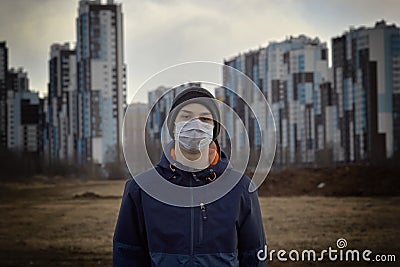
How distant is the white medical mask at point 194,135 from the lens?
1443mm

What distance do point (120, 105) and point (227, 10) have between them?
3.35 feet

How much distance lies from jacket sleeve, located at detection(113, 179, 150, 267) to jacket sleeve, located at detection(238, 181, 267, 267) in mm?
225

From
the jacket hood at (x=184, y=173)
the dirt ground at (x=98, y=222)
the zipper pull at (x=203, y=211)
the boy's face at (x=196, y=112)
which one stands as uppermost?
the boy's face at (x=196, y=112)

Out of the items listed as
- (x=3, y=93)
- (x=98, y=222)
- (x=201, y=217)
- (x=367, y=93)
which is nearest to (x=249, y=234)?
(x=201, y=217)

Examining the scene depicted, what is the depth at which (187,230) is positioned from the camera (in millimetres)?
1416

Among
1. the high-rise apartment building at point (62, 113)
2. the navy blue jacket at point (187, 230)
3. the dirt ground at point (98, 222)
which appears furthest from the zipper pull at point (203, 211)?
the high-rise apartment building at point (62, 113)

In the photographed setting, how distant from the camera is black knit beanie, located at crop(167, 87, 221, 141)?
1.47 metres

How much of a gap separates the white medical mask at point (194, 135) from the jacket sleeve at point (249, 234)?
6.0 inches

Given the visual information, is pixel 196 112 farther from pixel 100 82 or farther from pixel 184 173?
pixel 100 82

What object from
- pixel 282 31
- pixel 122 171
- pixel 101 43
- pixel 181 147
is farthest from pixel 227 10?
pixel 181 147

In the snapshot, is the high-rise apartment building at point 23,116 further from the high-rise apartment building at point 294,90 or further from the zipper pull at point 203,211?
the zipper pull at point 203,211

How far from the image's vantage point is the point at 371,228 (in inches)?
167

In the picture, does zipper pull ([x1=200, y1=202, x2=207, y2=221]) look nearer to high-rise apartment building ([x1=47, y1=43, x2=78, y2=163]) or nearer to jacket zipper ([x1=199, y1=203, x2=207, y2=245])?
jacket zipper ([x1=199, y1=203, x2=207, y2=245])

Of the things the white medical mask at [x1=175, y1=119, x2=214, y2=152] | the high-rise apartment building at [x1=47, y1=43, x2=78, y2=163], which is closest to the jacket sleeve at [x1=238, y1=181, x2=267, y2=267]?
the white medical mask at [x1=175, y1=119, x2=214, y2=152]
